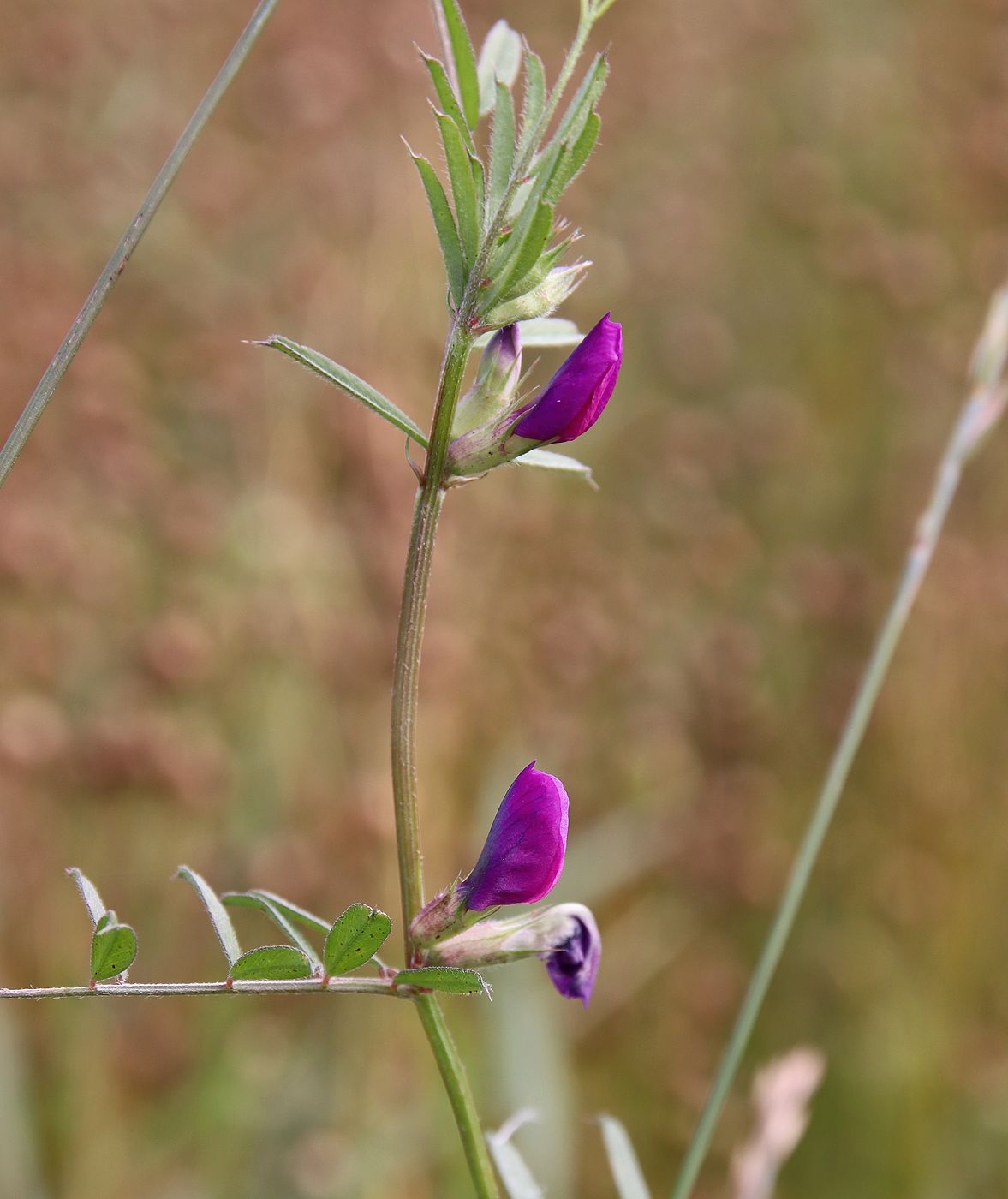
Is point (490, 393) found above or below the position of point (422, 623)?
above

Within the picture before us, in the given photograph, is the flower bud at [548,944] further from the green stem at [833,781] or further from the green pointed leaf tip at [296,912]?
the green stem at [833,781]

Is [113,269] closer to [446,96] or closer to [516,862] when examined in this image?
[446,96]

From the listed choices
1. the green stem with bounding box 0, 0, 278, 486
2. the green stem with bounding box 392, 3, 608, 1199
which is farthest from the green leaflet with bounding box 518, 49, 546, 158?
the green stem with bounding box 0, 0, 278, 486

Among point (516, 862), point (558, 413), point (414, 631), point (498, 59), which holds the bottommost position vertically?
point (516, 862)

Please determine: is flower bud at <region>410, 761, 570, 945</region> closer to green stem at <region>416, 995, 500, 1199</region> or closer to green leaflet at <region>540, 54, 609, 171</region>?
green stem at <region>416, 995, 500, 1199</region>

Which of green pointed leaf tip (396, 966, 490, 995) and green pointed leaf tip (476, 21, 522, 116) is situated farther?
green pointed leaf tip (476, 21, 522, 116)

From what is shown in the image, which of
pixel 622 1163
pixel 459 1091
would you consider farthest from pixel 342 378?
pixel 622 1163
